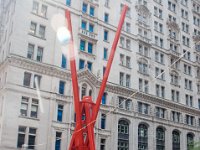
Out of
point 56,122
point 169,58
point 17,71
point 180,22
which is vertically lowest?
point 56,122

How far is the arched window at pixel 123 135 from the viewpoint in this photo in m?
48.4

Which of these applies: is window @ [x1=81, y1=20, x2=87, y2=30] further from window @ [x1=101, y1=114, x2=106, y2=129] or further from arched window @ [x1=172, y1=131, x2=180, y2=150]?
arched window @ [x1=172, y1=131, x2=180, y2=150]

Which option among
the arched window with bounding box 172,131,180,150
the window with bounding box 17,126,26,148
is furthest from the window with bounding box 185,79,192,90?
the window with bounding box 17,126,26,148

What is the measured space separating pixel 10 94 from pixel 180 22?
40.3 m

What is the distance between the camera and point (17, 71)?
1597 inches

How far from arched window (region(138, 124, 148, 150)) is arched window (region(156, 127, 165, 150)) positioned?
2.61 m

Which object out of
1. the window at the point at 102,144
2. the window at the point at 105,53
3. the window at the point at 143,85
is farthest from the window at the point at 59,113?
the window at the point at 143,85

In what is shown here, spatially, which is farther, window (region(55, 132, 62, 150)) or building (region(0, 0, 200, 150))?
window (region(55, 132, 62, 150))

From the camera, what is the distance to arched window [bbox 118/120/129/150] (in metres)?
48.4

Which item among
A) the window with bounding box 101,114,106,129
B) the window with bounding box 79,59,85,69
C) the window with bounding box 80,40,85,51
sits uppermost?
the window with bounding box 80,40,85,51

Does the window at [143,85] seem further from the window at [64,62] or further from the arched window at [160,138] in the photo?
the window at [64,62]

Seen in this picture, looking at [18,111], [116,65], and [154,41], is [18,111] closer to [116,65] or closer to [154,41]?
[116,65]

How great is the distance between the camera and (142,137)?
5175cm

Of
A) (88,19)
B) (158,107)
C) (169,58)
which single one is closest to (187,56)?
(169,58)
